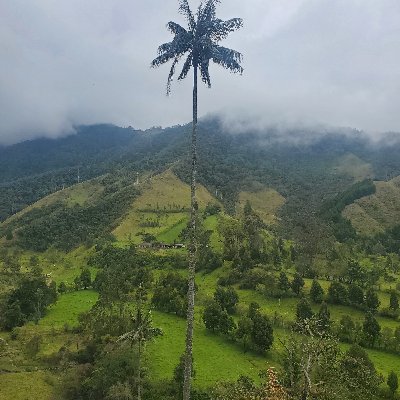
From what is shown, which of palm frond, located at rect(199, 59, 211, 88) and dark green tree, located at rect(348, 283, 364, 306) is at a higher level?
palm frond, located at rect(199, 59, 211, 88)

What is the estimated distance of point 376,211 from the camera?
159m

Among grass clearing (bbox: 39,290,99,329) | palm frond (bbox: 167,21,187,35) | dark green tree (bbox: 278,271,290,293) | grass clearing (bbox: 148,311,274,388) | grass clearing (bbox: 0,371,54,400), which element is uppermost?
palm frond (bbox: 167,21,187,35)

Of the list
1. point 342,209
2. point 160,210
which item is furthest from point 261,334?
point 342,209

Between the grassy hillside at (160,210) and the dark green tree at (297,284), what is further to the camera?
the grassy hillside at (160,210)

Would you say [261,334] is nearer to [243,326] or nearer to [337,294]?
[243,326]

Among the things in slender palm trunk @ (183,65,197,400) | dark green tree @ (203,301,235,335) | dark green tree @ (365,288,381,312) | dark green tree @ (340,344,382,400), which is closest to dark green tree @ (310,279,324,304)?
dark green tree @ (365,288,381,312)

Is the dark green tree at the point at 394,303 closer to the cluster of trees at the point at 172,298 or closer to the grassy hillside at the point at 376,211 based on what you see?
the cluster of trees at the point at 172,298

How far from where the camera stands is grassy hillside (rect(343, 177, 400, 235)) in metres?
149

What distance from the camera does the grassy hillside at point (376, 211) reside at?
14875 cm

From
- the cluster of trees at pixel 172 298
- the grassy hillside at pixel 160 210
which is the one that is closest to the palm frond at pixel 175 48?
the cluster of trees at pixel 172 298

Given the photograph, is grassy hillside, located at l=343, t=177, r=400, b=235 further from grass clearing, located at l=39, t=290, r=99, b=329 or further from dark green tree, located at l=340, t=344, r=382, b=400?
dark green tree, located at l=340, t=344, r=382, b=400

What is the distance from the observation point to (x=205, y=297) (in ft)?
251

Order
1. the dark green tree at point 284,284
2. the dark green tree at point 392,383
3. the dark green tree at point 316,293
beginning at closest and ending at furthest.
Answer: the dark green tree at point 392,383
the dark green tree at point 316,293
the dark green tree at point 284,284

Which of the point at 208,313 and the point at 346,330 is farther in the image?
the point at 208,313
